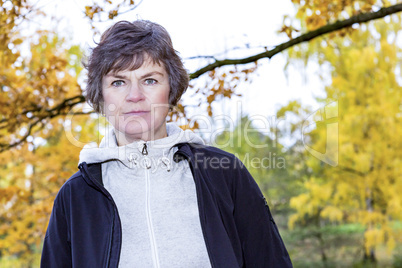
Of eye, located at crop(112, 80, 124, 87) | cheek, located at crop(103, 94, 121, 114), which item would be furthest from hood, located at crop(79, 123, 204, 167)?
eye, located at crop(112, 80, 124, 87)

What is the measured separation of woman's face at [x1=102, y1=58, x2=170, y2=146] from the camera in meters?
1.65

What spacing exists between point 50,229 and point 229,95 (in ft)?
8.72

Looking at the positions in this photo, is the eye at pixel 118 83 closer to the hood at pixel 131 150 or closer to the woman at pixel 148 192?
the woman at pixel 148 192

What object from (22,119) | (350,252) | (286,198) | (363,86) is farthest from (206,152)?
(350,252)

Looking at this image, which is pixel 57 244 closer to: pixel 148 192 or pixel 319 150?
pixel 148 192

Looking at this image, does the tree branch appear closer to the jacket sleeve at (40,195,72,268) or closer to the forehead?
the forehead

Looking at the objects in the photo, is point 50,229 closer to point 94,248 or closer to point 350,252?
point 94,248

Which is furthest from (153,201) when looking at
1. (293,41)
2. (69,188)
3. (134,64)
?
(293,41)

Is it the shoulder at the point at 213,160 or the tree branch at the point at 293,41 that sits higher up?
the tree branch at the point at 293,41

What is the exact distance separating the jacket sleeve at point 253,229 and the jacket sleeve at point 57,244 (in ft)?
2.36

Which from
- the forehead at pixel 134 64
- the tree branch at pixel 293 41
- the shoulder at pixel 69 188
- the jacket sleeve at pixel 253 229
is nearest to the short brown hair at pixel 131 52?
the forehead at pixel 134 64

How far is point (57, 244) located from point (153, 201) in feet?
1.39

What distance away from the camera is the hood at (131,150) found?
1.70 meters

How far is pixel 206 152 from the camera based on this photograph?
1789 mm
